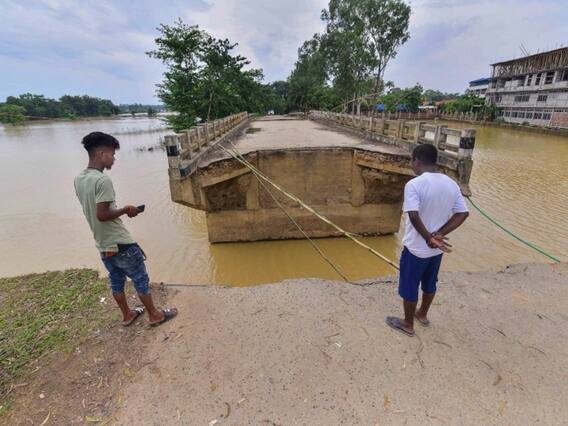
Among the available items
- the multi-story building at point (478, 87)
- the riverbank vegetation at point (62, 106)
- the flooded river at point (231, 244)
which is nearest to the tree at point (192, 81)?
the flooded river at point (231, 244)

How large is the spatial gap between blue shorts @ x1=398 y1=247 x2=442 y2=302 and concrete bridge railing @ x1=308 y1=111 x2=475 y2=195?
3.91 meters

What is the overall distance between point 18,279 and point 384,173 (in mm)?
7734

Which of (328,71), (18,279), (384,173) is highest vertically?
(328,71)

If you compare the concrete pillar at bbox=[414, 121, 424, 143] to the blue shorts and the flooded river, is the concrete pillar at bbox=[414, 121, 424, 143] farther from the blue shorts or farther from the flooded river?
the blue shorts

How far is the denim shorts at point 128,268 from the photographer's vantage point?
9.77ft

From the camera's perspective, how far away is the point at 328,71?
104 ft

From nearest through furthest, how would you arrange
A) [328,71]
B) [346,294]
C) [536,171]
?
[346,294] → [536,171] → [328,71]

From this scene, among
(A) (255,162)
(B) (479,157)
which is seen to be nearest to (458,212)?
(A) (255,162)

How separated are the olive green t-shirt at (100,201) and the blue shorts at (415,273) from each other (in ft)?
9.16

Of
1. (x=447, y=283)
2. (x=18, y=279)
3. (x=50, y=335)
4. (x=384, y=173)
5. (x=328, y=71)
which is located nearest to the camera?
(x=50, y=335)

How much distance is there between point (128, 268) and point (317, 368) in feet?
7.03

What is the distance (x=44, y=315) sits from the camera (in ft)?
11.9

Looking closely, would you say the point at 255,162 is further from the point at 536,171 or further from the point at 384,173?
the point at 536,171

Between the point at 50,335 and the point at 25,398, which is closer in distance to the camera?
the point at 25,398
